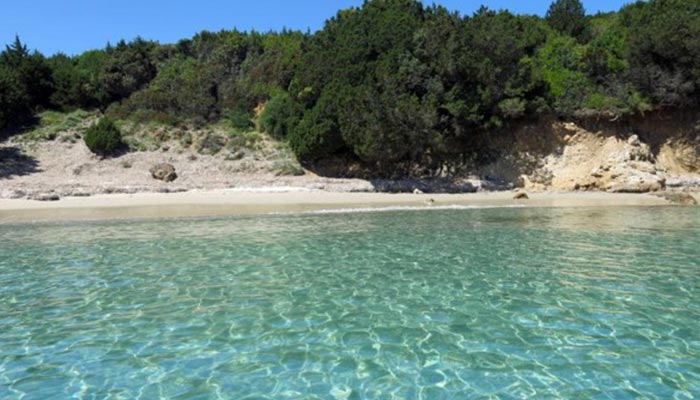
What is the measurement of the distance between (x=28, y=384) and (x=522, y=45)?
34.1 meters

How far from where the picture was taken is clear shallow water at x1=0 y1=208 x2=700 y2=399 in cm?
471

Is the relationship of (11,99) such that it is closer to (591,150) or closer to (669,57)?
(591,150)

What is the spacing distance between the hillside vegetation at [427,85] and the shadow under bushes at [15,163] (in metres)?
3.28

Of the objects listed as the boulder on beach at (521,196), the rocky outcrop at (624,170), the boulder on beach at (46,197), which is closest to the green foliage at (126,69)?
the boulder on beach at (46,197)

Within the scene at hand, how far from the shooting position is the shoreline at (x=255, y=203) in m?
20.1

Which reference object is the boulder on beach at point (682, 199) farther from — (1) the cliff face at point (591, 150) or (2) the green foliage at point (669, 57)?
(2) the green foliage at point (669, 57)

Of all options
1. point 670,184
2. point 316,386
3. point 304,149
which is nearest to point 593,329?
point 316,386

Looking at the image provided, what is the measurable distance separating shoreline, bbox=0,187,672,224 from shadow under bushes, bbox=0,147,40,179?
7117 mm

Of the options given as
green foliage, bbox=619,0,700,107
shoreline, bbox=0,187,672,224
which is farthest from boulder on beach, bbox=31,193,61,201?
green foliage, bbox=619,0,700,107

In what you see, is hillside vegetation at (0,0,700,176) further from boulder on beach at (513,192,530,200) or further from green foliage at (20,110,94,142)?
boulder on beach at (513,192,530,200)

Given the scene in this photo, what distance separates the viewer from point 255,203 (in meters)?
23.7

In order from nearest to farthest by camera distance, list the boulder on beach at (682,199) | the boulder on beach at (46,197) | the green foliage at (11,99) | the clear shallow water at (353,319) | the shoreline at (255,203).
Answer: the clear shallow water at (353,319), the shoreline at (255,203), the boulder on beach at (46,197), the boulder on beach at (682,199), the green foliage at (11,99)

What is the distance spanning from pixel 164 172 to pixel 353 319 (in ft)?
80.5

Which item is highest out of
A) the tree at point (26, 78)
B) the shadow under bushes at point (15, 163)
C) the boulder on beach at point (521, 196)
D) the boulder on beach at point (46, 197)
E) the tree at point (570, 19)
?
the tree at point (570, 19)
